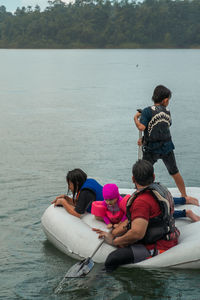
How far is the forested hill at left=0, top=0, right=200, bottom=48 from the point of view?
339 ft

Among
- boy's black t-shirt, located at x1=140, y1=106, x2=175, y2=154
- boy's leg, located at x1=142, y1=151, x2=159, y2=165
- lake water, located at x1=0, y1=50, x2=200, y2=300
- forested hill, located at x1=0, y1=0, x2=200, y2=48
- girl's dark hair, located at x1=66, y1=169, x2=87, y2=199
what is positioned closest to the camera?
lake water, located at x1=0, y1=50, x2=200, y2=300

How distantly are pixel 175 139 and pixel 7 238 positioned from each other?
21.3ft

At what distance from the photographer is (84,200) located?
5137mm

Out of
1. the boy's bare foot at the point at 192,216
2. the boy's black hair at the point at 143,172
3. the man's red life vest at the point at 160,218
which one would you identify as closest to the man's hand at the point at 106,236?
the man's red life vest at the point at 160,218

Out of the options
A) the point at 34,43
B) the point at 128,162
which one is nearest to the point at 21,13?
the point at 34,43

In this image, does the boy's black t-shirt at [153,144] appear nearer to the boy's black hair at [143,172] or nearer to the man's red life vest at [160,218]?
the man's red life vest at [160,218]

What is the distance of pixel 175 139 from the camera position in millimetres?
11727

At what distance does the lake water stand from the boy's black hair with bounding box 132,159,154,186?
2.91ft

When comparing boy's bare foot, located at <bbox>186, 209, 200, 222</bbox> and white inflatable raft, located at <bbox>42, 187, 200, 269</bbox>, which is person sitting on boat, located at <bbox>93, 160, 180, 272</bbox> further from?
boy's bare foot, located at <bbox>186, 209, 200, 222</bbox>

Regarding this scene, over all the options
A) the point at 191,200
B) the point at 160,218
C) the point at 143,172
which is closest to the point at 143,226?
the point at 160,218

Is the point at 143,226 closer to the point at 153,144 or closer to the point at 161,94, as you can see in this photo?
the point at 153,144

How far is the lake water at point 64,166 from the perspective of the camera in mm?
4648

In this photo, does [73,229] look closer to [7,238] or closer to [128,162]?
[7,238]

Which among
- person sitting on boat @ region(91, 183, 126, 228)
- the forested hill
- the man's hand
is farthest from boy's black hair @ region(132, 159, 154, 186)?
the forested hill
